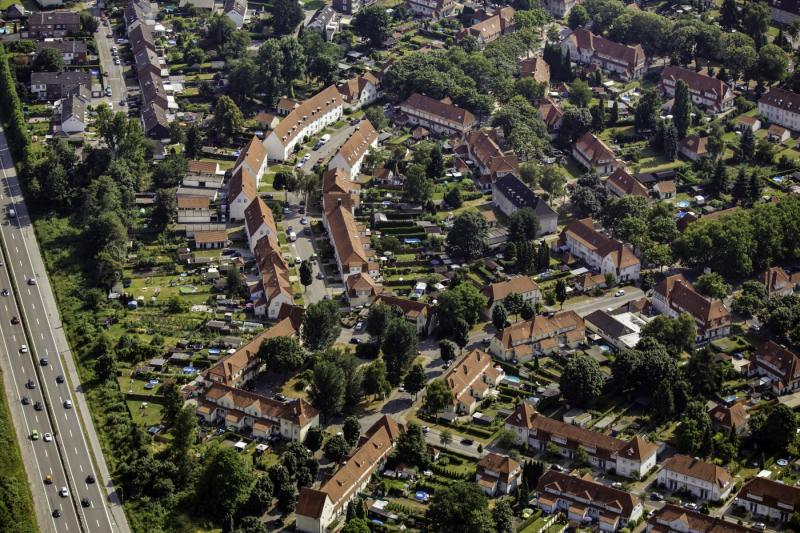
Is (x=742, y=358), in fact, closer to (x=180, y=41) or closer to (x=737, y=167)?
(x=737, y=167)

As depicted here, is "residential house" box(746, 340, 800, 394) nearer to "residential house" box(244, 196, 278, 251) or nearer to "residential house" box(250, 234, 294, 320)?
"residential house" box(250, 234, 294, 320)

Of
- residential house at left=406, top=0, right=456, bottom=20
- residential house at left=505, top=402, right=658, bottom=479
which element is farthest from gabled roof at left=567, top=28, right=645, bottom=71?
residential house at left=505, top=402, right=658, bottom=479

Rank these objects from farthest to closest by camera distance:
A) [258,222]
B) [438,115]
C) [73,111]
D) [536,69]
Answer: [536,69] → [438,115] → [73,111] → [258,222]

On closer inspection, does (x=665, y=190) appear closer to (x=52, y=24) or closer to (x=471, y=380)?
(x=471, y=380)

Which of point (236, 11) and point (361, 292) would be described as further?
point (236, 11)

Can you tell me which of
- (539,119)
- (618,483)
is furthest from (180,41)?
(618,483)

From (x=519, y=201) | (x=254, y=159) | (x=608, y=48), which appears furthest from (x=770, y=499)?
(x=608, y=48)

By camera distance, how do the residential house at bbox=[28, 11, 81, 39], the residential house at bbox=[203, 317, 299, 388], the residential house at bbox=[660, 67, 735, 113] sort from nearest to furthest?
the residential house at bbox=[203, 317, 299, 388] → the residential house at bbox=[660, 67, 735, 113] → the residential house at bbox=[28, 11, 81, 39]
